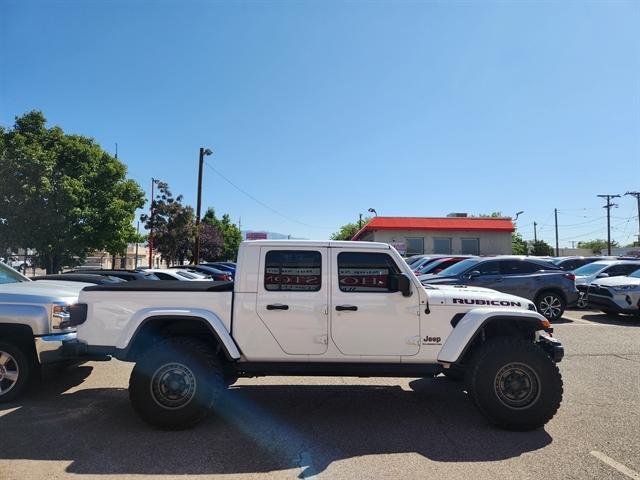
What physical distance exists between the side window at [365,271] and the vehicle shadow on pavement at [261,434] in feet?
4.71

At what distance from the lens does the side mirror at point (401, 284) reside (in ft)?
15.8

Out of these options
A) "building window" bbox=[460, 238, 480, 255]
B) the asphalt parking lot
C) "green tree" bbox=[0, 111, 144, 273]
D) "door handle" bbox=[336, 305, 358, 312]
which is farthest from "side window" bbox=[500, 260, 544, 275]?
"building window" bbox=[460, 238, 480, 255]

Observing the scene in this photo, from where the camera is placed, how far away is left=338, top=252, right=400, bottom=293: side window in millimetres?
4980

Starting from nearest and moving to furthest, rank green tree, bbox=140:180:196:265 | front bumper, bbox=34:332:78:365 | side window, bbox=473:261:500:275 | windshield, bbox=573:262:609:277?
front bumper, bbox=34:332:78:365 < side window, bbox=473:261:500:275 < windshield, bbox=573:262:609:277 < green tree, bbox=140:180:196:265

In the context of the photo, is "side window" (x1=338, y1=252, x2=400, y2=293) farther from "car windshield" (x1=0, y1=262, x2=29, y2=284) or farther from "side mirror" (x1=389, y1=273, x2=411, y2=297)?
"car windshield" (x1=0, y1=262, x2=29, y2=284)

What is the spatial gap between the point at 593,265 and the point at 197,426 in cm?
1594

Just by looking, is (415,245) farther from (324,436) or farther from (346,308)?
(324,436)

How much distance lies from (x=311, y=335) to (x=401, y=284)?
3.46ft

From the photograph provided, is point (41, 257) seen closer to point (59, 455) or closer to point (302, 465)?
point (59, 455)

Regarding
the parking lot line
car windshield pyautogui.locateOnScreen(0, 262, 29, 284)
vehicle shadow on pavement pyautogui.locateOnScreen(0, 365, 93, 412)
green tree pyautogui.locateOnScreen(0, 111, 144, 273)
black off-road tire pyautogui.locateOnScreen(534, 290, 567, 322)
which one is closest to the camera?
the parking lot line

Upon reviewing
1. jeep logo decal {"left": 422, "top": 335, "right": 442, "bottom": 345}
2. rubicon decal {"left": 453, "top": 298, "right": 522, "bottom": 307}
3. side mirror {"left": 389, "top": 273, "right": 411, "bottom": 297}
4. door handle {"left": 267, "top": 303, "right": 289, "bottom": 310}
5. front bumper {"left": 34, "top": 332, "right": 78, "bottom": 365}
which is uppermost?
side mirror {"left": 389, "top": 273, "right": 411, "bottom": 297}

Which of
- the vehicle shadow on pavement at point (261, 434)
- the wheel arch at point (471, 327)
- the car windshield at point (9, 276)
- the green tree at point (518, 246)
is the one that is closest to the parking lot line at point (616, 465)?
the vehicle shadow on pavement at point (261, 434)

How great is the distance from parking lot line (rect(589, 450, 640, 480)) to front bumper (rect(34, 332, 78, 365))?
5.64 meters

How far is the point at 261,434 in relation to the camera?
15.2 feet
